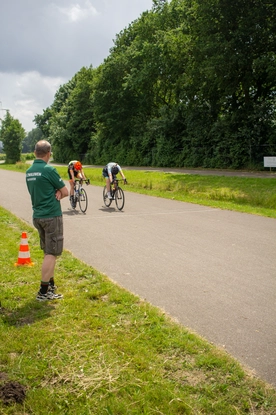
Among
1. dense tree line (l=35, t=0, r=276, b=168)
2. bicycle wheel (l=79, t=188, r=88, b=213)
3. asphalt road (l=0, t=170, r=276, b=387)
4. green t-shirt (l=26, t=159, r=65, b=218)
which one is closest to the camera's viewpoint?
asphalt road (l=0, t=170, r=276, b=387)

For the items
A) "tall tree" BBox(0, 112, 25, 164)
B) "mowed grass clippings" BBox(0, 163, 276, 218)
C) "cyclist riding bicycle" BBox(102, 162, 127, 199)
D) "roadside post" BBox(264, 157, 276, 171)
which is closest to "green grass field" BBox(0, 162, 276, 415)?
"mowed grass clippings" BBox(0, 163, 276, 218)

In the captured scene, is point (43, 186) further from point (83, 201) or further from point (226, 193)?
point (226, 193)

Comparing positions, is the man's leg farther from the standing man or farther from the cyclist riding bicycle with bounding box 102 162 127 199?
the cyclist riding bicycle with bounding box 102 162 127 199

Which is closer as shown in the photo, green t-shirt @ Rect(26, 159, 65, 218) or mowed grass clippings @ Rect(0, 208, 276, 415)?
mowed grass clippings @ Rect(0, 208, 276, 415)

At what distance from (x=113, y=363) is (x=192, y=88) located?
113 ft

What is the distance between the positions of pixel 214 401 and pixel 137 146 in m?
43.2

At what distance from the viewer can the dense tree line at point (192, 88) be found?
2727 centimetres

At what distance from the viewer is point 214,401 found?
294 cm

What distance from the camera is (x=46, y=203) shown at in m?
5.04

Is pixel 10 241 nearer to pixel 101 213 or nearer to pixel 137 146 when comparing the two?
pixel 101 213

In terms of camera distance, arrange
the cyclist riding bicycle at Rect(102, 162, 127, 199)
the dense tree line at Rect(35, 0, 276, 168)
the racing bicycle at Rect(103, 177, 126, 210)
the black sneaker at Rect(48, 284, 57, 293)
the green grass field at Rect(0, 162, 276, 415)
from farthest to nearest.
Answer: the dense tree line at Rect(35, 0, 276, 168) → the cyclist riding bicycle at Rect(102, 162, 127, 199) → the racing bicycle at Rect(103, 177, 126, 210) → the black sneaker at Rect(48, 284, 57, 293) → the green grass field at Rect(0, 162, 276, 415)

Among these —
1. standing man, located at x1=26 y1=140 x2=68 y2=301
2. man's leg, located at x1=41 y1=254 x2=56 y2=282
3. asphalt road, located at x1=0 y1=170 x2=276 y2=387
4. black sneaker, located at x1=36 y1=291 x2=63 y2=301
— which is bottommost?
asphalt road, located at x1=0 y1=170 x2=276 y2=387

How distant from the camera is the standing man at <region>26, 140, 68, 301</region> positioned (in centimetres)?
496

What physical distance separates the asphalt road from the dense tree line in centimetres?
1830
